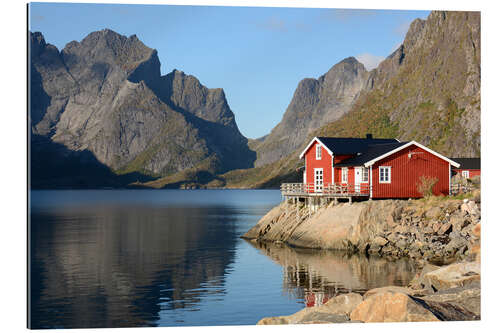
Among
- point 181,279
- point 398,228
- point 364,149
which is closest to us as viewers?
point 181,279

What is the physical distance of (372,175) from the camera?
2211 inches

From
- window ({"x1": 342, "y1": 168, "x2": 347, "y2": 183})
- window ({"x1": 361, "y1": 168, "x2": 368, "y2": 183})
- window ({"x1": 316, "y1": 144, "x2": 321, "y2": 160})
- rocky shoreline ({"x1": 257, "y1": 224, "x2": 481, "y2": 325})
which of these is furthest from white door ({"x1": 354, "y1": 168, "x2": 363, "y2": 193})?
rocky shoreline ({"x1": 257, "y1": 224, "x2": 481, "y2": 325})

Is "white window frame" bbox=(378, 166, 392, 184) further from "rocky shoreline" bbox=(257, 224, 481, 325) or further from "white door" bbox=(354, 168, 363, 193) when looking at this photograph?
"rocky shoreline" bbox=(257, 224, 481, 325)

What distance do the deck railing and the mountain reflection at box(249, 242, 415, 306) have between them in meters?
7.28

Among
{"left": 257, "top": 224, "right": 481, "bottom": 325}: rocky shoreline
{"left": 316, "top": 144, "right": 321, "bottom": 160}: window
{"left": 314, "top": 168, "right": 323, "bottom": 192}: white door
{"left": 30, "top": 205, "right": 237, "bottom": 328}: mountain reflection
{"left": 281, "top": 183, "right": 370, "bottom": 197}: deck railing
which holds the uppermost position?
{"left": 316, "top": 144, "right": 321, "bottom": 160}: window

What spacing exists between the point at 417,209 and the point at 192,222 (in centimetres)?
4913

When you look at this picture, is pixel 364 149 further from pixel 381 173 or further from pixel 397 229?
pixel 397 229

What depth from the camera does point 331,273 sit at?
42.4 metres

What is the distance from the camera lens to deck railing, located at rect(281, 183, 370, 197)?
186ft

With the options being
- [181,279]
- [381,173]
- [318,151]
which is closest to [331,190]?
[381,173]

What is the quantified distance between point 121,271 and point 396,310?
28.2m
